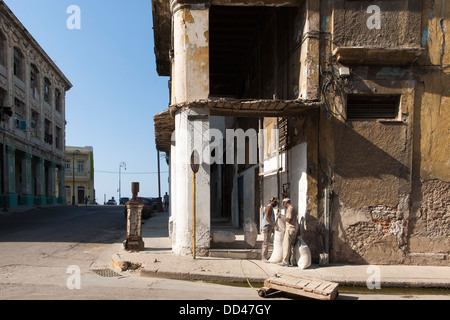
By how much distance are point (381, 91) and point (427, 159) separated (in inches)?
75.1

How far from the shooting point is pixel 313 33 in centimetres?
835

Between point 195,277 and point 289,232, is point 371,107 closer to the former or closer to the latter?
point 289,232

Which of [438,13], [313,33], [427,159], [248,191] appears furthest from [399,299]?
[248,191]

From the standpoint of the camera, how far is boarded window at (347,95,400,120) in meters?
8.45

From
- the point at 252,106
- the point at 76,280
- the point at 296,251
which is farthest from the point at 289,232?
the point at 76,280

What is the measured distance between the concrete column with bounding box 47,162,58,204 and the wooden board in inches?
1363

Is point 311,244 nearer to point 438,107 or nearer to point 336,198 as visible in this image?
point 336,198

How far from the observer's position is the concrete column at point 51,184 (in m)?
35.8

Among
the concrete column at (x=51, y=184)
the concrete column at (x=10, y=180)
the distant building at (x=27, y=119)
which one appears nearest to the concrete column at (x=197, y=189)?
the distant building at (x=27, y=119)

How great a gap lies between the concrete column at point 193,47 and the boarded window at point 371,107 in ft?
11.7

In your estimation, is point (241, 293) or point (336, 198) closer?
point (241, 293)

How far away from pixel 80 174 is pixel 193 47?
5568cm

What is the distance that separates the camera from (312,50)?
837cm

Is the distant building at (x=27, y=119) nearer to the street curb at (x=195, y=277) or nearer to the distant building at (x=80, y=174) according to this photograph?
the distant building at (x=80, y=174)
